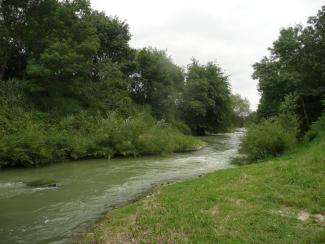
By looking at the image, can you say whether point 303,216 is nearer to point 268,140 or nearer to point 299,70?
point 268,140

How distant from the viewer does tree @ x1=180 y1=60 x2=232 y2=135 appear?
5525cm

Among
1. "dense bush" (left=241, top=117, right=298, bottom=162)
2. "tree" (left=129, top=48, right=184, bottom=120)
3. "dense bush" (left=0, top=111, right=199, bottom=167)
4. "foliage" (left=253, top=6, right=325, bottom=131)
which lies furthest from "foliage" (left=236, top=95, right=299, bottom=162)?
"tree" (left=129, top=48, right=184, bottom=120)

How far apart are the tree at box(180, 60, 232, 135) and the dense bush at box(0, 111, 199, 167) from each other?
2447cm

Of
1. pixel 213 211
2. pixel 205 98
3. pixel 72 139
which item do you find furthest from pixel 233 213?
pixel 205 98

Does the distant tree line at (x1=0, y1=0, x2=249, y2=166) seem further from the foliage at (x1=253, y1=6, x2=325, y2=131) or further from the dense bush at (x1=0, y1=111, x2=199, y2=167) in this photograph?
the foliage at (x1=253, y1=6, x2=325, y2=131)

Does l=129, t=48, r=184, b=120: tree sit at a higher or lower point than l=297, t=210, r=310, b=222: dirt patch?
higher

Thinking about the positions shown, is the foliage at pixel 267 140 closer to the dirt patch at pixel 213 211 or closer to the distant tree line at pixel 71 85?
the distant tree line at pixel 71 85

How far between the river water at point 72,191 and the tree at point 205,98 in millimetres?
31417

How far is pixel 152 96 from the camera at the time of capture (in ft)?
150

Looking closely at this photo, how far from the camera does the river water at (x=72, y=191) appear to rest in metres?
9.62

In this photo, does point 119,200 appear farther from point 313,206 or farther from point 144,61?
point 144,61

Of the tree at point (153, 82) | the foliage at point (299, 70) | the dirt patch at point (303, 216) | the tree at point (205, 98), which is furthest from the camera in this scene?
the tree at point (205, 98)

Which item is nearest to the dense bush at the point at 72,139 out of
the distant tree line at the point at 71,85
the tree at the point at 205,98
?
the distant tree line at the point at 71,85

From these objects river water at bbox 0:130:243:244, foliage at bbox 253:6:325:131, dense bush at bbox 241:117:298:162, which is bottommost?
river water at bbox 0:130:243:244
